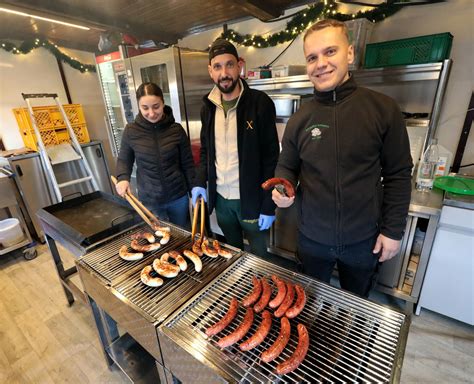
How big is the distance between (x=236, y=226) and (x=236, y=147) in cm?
59

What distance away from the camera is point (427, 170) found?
1809 millimetres

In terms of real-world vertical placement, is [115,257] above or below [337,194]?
below

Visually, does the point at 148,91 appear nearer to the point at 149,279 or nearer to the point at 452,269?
the point at 149,279

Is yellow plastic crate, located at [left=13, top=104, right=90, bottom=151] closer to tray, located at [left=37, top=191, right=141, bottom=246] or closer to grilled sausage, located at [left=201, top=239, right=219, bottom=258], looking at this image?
tray, located at [left=37, top=191, right=141, bottom=246]

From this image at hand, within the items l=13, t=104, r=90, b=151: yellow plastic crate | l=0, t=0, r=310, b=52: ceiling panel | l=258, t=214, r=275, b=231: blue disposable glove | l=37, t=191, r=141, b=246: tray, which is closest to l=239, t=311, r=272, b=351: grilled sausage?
l=258, t=214, r=275, b=231: blue disposable glove

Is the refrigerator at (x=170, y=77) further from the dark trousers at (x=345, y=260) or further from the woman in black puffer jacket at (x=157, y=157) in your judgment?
the dark trousers at (x=345, y=260)

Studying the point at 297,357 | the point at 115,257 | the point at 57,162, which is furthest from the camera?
the point at 57,162

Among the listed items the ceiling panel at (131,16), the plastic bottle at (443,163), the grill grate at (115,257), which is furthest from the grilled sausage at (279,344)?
the ceiling panel at (131,16)

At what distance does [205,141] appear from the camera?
1.73 m

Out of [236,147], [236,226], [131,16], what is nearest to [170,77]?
[131,16]

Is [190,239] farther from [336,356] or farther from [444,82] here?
[444,82]

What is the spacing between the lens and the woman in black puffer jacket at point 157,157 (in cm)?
177

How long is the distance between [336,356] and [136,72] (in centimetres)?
330

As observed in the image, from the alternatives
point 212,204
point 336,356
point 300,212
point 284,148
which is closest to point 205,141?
point 212,204
